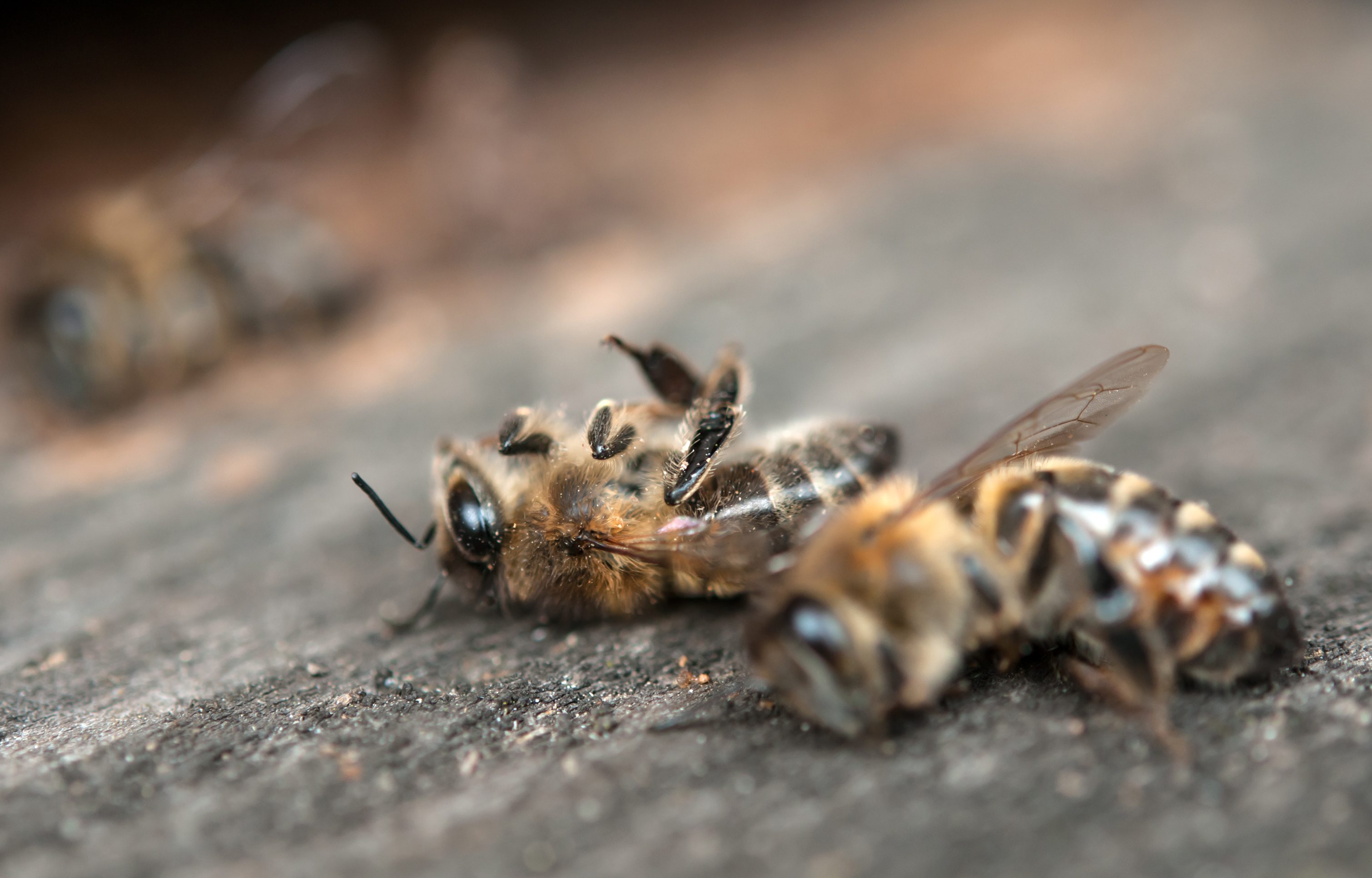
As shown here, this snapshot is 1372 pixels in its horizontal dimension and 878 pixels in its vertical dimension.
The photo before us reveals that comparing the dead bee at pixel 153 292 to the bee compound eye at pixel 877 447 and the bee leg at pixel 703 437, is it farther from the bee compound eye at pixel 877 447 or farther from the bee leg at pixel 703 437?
the bee compound eye at pixel 877 447

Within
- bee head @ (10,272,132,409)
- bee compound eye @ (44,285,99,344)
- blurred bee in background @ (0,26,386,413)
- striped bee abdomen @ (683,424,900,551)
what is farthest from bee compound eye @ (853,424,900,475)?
bee compound eye @ (44,285,99,344)

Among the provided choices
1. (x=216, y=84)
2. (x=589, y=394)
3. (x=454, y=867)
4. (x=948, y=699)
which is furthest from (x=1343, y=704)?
(x=216, y=84)

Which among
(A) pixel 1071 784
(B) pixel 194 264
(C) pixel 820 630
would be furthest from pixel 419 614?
(B) pixel 194 264

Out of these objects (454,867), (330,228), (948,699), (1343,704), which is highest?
(330,228)

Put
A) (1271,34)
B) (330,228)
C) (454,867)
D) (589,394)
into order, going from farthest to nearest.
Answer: (1271,34) < (330,228) < (589,394) < (454,867)

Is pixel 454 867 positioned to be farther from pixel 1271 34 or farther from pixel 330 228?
pixel 1271 34

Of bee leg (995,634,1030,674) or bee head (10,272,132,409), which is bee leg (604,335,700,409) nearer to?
bee leg (995,634,1030,674)
